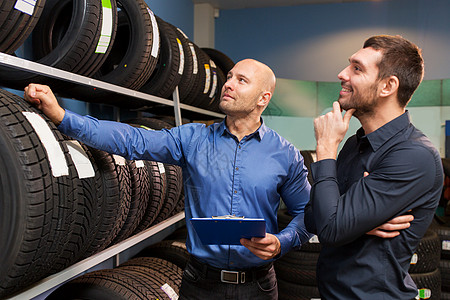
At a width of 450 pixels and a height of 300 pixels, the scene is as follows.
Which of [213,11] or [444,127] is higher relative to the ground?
[213,11]

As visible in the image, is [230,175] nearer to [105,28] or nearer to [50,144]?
[50,144]

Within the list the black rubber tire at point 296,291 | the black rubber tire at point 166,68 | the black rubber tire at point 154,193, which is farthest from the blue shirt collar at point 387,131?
the black rubber tire at point 296,291

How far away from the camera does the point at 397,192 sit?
47.9 inches

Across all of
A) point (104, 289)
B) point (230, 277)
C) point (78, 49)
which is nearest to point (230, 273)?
point (230, 277)

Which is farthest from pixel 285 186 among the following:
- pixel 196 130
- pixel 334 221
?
pixel 334 221

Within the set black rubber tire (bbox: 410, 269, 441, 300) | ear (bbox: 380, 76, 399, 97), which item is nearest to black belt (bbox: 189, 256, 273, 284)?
ear (bbox: 380, 76, 399, 97)

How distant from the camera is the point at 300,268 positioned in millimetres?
3568

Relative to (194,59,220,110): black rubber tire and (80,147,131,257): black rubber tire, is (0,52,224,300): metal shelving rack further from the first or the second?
(194,59,220,110): black rubber tire

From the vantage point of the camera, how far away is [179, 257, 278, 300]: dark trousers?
176 centimetres

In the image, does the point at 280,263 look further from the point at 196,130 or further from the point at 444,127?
the point at 444,127

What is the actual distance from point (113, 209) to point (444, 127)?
5.08 m

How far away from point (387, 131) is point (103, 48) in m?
1.41

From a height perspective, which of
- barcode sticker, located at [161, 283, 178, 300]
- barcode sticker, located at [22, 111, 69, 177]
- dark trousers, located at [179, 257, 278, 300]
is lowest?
barcode sticker, located at [161, 283, 178, 300]

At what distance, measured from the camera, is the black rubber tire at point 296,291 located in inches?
138
